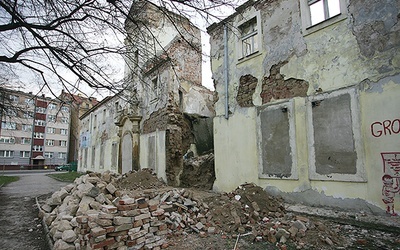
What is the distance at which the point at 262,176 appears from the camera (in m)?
6.87

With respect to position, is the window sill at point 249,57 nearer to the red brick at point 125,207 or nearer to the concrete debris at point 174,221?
the concrete debris at point 174,221

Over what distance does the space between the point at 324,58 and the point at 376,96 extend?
1601 millimetres

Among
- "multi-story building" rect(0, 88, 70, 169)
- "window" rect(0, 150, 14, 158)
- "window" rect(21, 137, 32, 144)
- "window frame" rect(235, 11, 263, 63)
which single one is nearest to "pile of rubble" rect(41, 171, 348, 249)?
"window frame" rect(235, 11, 263, 63)

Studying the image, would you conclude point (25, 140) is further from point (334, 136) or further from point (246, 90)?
point (334, 136)

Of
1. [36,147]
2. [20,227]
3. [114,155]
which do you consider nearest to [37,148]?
[36,147]

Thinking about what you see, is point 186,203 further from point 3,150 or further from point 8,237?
point 3,150

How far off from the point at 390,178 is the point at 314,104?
90.3 inches

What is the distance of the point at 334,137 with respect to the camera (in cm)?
541

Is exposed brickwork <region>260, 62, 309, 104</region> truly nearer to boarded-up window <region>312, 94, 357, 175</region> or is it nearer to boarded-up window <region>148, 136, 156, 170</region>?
boarded-up window <region>312, 94, 357, 175</region>

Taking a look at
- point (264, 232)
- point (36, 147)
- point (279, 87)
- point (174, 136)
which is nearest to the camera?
point (264, 232)

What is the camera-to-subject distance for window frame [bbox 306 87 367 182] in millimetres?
4973

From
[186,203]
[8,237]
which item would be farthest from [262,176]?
[8,237]

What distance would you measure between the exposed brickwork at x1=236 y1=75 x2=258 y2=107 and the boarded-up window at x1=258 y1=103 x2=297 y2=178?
700 millimetres

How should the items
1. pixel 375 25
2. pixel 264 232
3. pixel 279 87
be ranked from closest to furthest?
pixel 264 232 < pixel 375 25 < pixel 279 87
